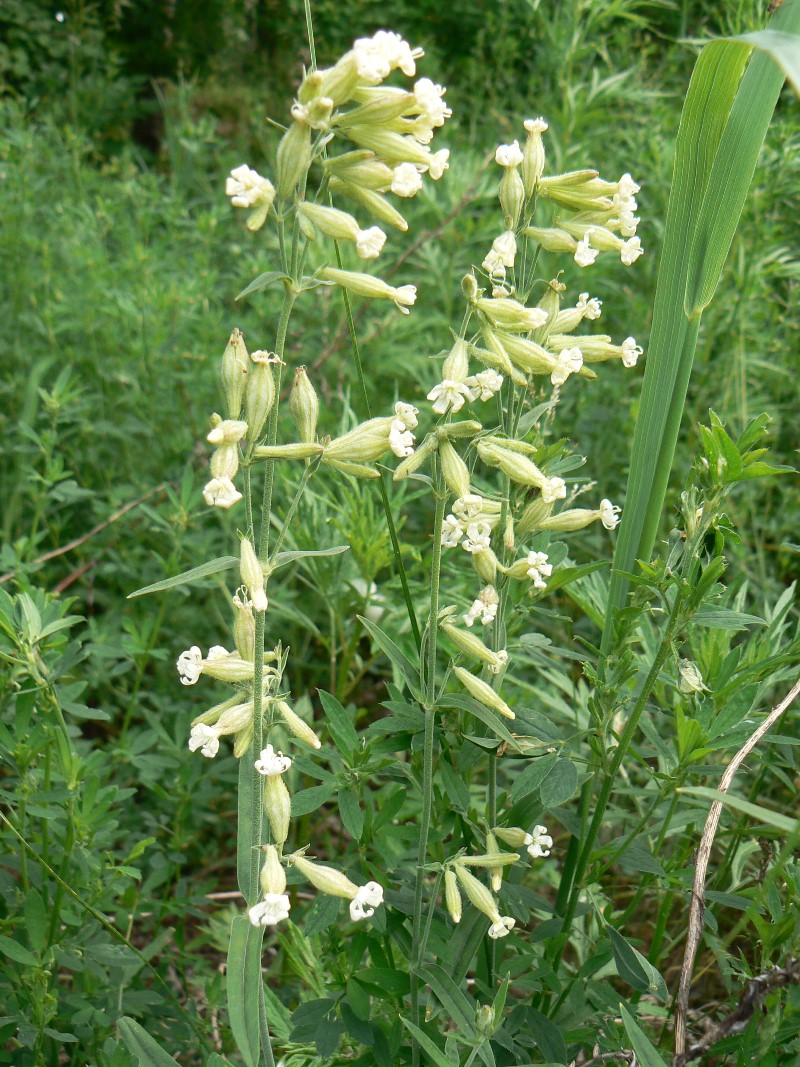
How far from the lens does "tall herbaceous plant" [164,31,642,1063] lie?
1173 mm

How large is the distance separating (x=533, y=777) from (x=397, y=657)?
0.26m

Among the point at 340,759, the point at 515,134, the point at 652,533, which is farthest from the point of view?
the point at 515,134

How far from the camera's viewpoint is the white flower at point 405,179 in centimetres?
119

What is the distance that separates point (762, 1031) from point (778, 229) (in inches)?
93.7

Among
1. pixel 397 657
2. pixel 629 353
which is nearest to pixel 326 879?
pixel 397 657

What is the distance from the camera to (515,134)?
15.3ft

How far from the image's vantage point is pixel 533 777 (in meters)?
1.44

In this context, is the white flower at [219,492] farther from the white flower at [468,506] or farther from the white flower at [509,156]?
the white flower at [509,156]

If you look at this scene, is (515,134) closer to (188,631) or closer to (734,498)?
(734,498)

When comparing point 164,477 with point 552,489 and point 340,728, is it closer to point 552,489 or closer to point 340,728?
point 340,728

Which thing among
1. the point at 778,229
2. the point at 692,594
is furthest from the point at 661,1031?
the point at 778,229

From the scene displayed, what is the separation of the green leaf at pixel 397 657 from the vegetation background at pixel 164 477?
0.57 meters

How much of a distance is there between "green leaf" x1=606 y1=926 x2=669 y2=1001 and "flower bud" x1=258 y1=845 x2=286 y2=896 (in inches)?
21.3

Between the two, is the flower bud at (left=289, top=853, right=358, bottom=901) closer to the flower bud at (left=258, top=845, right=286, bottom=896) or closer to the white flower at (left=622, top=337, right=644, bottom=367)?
the flower bud at (left=258, top=845, right=286, bottom=896)
